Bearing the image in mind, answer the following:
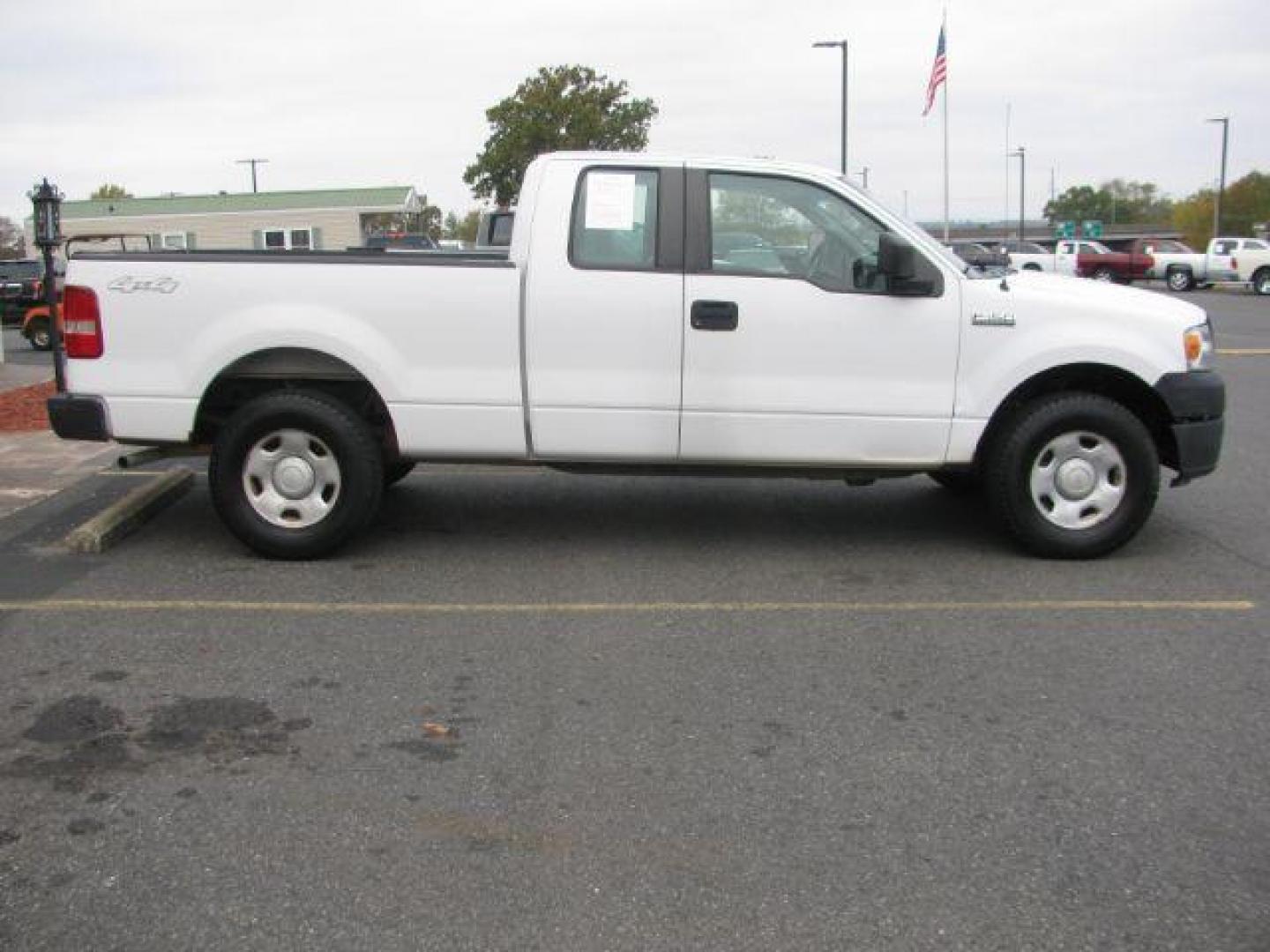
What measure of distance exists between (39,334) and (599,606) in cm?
1864

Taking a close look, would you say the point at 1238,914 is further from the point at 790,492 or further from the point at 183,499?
the point at 183,499

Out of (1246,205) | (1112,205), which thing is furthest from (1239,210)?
(1112,205)

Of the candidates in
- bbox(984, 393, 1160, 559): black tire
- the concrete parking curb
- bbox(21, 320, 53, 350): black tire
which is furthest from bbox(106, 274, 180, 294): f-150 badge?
bbox(21, 320, 53, 350): black tire

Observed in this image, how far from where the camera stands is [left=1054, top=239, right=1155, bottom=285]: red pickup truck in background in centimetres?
4303

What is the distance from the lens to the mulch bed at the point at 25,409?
10.8 m

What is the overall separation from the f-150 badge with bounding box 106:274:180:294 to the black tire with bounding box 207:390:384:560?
69 centimetres

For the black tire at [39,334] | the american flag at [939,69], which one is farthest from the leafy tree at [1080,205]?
the black tire at [39,334]

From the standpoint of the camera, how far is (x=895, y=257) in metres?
5.88

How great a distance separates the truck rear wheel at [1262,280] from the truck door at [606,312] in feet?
121

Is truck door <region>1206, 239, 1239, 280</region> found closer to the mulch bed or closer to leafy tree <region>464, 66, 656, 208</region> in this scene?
leafy tree <region>464, 66, 656, 208</region>

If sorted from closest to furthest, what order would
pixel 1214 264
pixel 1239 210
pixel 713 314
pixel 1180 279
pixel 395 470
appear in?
pixel 713 314 < pixel 395 470 < pixel 1214 264 < pixel 1180 279 < pixel 1239 210

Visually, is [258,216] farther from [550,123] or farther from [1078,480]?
[1078,480]

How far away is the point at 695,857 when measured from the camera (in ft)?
11.0

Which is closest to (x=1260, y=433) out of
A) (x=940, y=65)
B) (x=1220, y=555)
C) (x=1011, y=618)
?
(x=1220, y=555)
